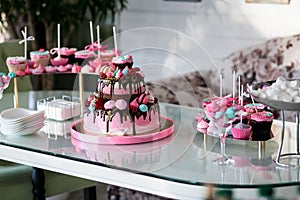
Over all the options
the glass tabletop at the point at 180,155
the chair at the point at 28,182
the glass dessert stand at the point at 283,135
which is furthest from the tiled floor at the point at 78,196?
the glass dessert stand at the point at 283,135

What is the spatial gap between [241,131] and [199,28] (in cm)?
226

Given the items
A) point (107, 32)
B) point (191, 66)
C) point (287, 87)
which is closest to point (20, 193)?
point (287, 87)

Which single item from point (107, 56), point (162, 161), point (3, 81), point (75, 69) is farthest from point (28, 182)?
point (162, 161)

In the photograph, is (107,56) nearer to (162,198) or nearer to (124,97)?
(124,97)

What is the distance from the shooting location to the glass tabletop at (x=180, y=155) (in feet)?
7.65

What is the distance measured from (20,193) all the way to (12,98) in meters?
0.50

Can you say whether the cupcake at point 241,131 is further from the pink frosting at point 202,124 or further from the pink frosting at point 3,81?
the pink frosting at point 3,81

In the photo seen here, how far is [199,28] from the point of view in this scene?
484 cm

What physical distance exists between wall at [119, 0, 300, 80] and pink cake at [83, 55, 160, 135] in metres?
1.48

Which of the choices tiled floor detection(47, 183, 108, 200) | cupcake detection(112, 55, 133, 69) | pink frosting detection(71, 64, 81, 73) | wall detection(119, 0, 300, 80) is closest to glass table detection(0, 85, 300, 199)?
cupcake detection(112, 55, 133, 69)

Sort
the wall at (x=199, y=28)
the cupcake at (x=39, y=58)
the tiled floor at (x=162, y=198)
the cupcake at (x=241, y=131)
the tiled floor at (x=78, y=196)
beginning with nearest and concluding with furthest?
the tiled floor at (x=162, y=198)
the cupcake at (x=241, y=131)
the cupcake at (x=39, y=58)
the tiled floor at (x=78, y=196)
the wall at (x=199, y=28)

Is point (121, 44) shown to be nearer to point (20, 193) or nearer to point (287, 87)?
point (20, 193)

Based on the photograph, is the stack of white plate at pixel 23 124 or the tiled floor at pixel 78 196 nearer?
the stack of white plate at pixel 23 124

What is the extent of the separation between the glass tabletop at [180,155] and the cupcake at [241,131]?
0.10 ft
